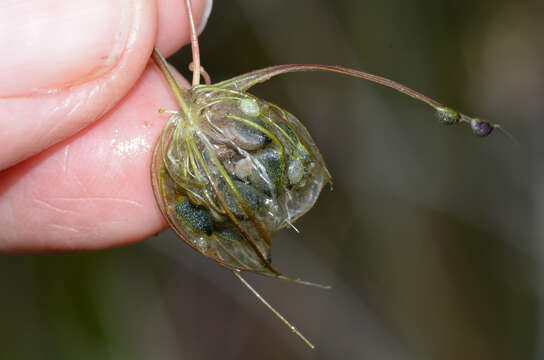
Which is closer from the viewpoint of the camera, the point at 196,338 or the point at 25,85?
the point at 25,85

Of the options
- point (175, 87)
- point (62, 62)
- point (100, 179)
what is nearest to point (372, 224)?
point (100, 179)

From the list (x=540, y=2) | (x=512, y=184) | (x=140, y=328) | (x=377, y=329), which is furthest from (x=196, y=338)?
(x=540, y=2)

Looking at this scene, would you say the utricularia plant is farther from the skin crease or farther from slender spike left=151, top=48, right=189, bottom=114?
the skin crease

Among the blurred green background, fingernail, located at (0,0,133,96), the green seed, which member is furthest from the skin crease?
the blurred green background

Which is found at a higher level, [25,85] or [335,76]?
[25,85]

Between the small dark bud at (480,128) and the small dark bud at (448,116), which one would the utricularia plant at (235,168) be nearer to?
the small dark bud at (448,116)

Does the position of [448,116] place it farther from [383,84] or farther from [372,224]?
[372,224]

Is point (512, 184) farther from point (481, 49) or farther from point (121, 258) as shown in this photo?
point (121, 258)
